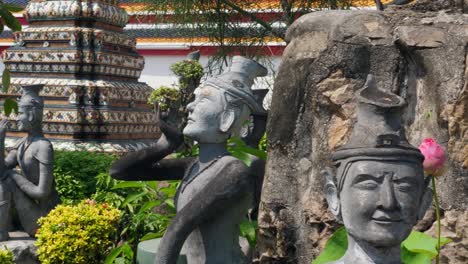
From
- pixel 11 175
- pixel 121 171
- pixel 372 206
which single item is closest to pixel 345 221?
pixel 372 206

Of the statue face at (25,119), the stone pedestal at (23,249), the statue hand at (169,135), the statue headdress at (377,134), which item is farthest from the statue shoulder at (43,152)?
the statue headdress at (377,134)

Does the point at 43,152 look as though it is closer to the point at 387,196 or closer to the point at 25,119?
the point at 25,119

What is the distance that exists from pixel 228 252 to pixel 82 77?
185 inches

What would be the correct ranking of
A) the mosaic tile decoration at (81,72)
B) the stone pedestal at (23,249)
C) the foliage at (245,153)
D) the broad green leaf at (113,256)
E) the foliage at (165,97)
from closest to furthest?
the foliage at (245,153) < the broad green leaf at (113,256) < the stone pedestal at (23,249) < the foliage at (165,97) < the mosaic tile decoration at (81,72)

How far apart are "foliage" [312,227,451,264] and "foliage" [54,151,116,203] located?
369 cm

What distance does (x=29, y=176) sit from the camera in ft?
16.5

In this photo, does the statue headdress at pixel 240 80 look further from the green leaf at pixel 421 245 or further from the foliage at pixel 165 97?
the foliage at pixel 165 97

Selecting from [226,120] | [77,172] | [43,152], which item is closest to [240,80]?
[226,120]

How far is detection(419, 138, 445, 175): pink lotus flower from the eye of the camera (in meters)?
2.32

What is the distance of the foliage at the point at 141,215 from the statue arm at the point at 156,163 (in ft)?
1.63

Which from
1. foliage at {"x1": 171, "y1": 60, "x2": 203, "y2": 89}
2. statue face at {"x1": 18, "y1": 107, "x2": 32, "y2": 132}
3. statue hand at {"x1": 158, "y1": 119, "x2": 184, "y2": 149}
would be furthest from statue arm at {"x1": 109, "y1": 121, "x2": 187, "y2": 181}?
foliage at {"x1": 171, "y1": 60, "x2": 203, "y2": 89}

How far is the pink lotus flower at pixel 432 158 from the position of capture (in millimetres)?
2324

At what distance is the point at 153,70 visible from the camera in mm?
11992

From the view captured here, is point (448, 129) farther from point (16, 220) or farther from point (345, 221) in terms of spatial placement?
point (16, 220)
